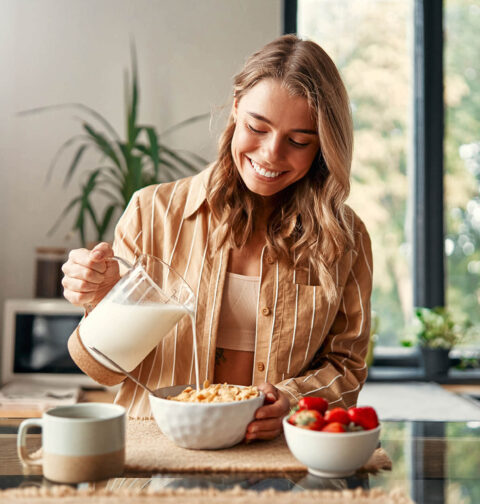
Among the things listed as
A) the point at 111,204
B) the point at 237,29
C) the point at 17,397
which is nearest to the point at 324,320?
the point at 17,397

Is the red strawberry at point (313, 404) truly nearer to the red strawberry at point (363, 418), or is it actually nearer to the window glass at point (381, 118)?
the red strawberry at point (363, 418)

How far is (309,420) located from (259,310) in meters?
0.50

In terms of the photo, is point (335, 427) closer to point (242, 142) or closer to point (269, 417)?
point (269, 417)

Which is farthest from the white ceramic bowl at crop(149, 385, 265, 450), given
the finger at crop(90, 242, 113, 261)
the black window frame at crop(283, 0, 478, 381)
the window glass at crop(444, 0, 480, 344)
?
the window glass at crop(444, 0, 480, 344)

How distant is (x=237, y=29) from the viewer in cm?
298

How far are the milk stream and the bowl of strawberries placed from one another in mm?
197

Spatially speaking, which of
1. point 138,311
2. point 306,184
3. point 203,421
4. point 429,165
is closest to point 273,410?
point 203,421

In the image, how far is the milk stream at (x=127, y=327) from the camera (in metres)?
0.99

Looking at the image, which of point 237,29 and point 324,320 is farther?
point 237,29

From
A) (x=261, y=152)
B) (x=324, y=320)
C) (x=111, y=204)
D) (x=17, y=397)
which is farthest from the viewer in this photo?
(x=111, y=204)

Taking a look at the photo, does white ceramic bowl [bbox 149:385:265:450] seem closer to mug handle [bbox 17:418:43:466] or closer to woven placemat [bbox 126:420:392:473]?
woven placemat [bbox 126:420:392:473]

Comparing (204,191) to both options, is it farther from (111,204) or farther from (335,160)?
(111,204)

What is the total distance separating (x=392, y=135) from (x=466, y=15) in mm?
638

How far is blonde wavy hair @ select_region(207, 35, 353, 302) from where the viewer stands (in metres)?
1.27
